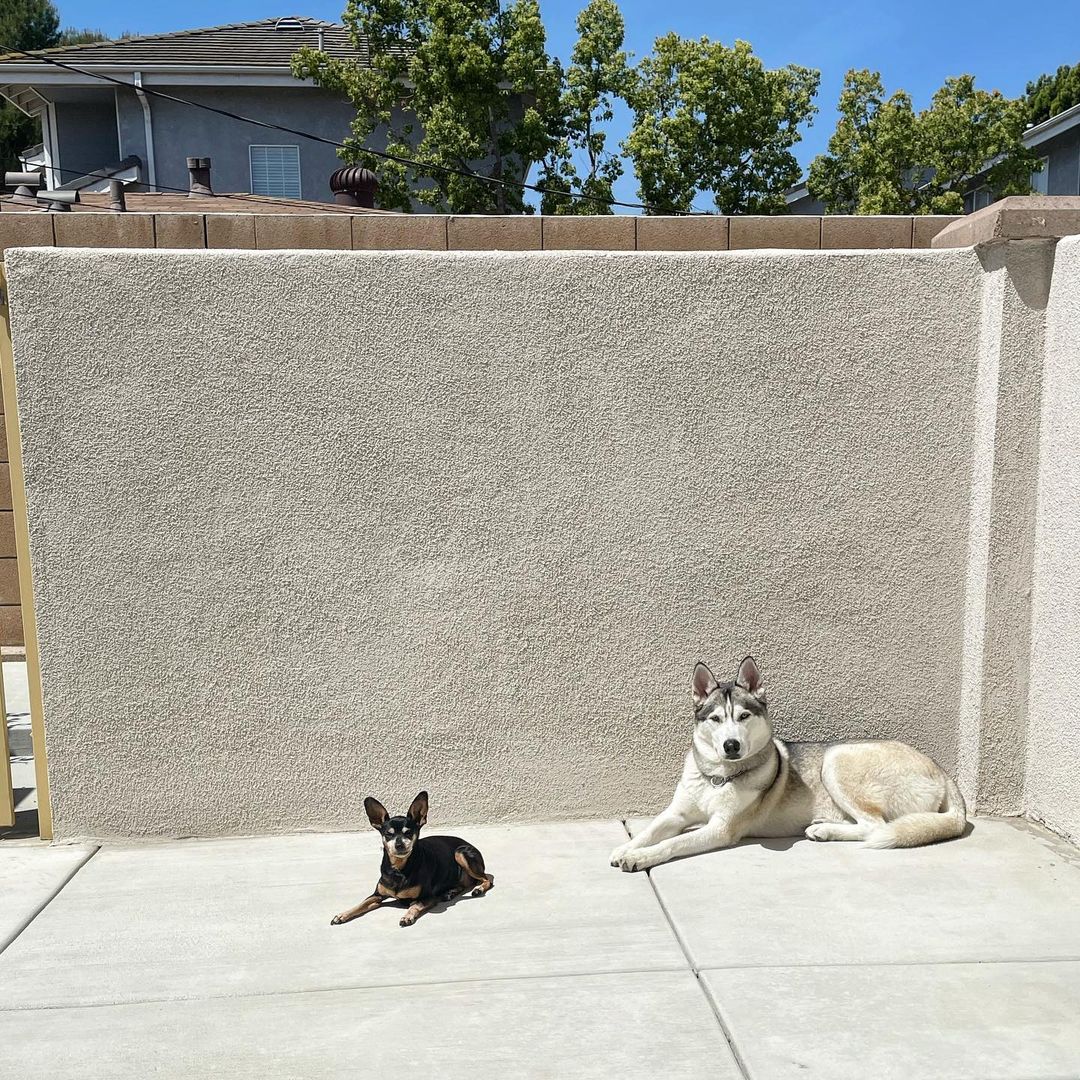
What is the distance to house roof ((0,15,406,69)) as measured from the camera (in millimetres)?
21453

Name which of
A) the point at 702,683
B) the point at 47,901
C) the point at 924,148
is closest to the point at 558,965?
the point at 702,683

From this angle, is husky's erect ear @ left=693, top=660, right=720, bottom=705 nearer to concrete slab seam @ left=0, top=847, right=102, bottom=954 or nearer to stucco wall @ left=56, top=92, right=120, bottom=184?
concrete slab seam @ left=0, top=847, right=102, bottom=954

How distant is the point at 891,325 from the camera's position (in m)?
4.58

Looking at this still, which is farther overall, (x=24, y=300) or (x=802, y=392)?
(x=802, y=392)

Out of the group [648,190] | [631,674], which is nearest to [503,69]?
[648,190]

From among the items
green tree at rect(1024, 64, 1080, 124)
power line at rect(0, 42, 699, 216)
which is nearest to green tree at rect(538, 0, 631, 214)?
power line at rect(0, 42, 699, 216)

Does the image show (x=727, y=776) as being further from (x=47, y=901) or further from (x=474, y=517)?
(x=47, y=901)

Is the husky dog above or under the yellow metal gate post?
under

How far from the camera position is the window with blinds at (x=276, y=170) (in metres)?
22.3

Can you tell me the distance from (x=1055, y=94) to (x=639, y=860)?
33694mm

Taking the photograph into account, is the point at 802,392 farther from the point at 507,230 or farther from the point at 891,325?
the point at 507,230

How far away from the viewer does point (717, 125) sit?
934 inches

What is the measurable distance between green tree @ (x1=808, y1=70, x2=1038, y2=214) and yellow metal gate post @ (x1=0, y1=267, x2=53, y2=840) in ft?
70.9

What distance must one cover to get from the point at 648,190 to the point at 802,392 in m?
21.2
